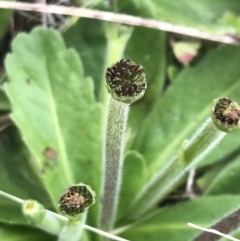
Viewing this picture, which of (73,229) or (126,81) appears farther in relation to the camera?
(73,229)

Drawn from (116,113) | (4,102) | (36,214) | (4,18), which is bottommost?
(36,214)

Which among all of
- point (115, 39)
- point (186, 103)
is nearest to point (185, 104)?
point (186, 103)

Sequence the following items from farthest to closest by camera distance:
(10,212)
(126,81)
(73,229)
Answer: (10,212) → (73,229) → (126,81)

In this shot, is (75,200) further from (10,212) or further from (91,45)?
Result: (91,45)

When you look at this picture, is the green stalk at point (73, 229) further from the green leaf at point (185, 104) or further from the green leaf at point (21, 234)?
the green leaf at point (185, 104)

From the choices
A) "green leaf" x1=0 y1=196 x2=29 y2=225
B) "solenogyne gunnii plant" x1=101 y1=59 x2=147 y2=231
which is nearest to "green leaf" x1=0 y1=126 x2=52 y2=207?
"green leaf" x1=0 y1=196 x2=29 y2=225

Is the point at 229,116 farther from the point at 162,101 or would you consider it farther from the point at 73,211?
the point at 162,101

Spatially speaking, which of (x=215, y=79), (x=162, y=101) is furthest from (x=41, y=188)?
(x=215, y=79)
